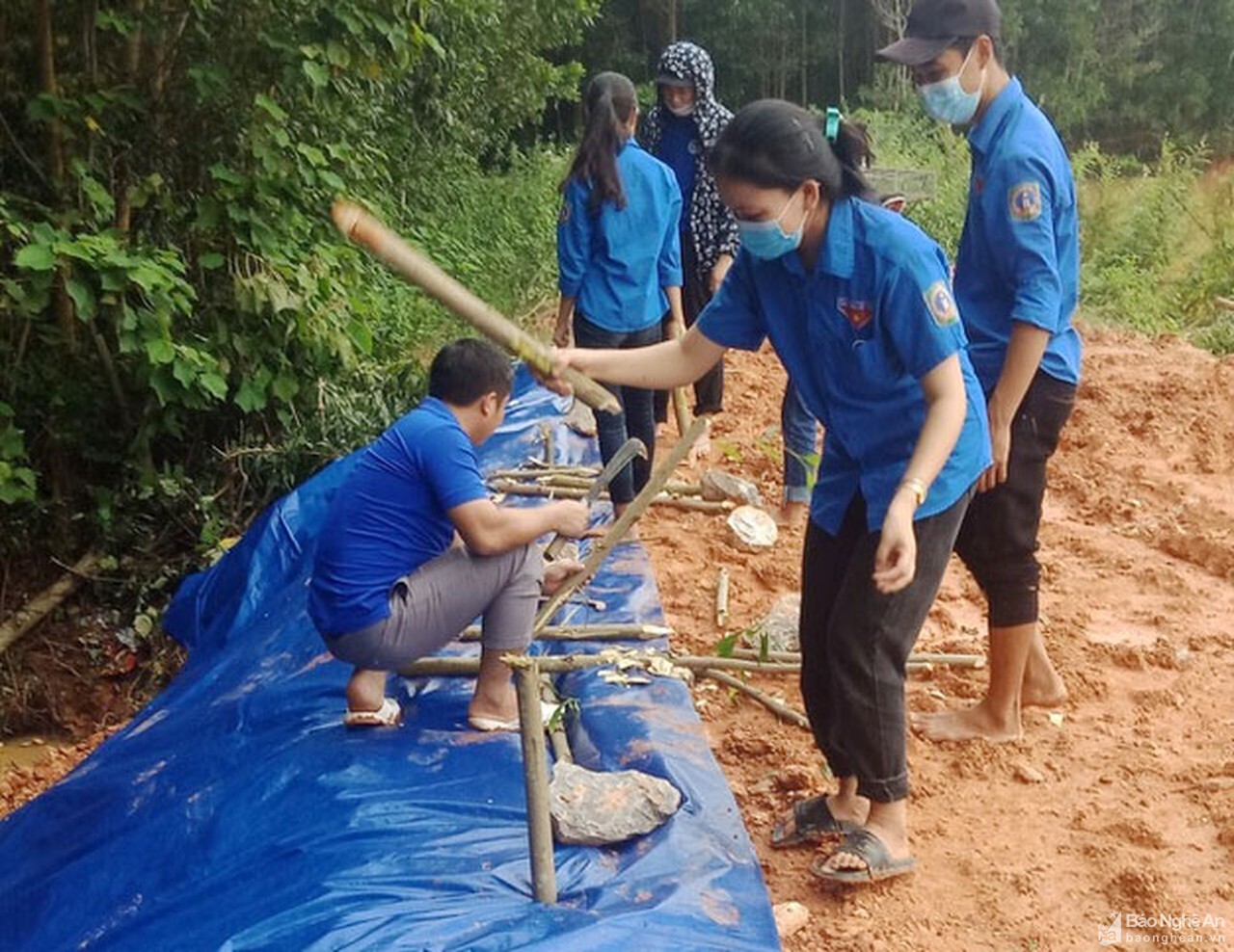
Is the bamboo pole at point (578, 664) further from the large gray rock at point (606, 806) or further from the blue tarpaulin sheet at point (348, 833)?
the large gray rock at point (606, 806)

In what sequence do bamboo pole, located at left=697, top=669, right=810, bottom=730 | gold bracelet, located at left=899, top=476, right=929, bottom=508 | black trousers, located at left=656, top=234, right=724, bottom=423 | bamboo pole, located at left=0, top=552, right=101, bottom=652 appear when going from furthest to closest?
bamboo pole, located at left=0, top=552, right=101, bottom=652
black trousers, located at left=656, top=234, right=724, bottom=423
bamboo pole, located at left=697, top=669, right=810, bottom=730
gold bracelet, located at left=899, top=476, right=929, bottom=508

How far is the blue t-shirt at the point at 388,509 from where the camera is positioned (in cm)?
313

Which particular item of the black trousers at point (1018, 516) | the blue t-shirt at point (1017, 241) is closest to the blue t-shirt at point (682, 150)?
the blue t-shirt at point (1017, 241)

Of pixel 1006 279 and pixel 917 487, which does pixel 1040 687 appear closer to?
pixel 1006 279

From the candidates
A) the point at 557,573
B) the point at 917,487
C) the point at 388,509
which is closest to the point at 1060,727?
the point at 557,573

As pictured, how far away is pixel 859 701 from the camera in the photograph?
2627 millimetres

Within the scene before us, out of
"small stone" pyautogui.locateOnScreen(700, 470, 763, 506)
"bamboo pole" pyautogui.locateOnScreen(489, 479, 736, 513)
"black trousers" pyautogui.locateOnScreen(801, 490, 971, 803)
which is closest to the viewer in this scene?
"black trousers" pyautogui.locateOnScreen(801, 490, 971, 803)

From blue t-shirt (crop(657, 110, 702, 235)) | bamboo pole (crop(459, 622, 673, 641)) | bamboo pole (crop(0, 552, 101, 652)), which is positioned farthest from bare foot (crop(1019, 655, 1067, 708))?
bamboo pole (crop(0, 552, 101, 652))

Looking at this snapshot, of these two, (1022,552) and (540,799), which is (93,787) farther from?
(1022,552)

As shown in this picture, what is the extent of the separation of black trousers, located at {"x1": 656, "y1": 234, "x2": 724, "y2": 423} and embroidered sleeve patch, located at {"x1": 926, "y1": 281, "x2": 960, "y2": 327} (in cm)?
317

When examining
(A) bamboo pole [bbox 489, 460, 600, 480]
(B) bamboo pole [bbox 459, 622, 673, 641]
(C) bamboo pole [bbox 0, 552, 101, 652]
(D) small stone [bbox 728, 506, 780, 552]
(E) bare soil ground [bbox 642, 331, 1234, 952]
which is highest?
(A) bamboo pole [bbox 489, 460, 600, 480]

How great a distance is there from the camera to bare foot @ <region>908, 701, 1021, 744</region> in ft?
11.5

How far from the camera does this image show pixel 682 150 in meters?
5.45

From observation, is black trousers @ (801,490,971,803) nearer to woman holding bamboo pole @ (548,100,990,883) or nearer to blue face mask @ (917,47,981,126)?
woman holding bamboo pole @ (548,100,990,883)
